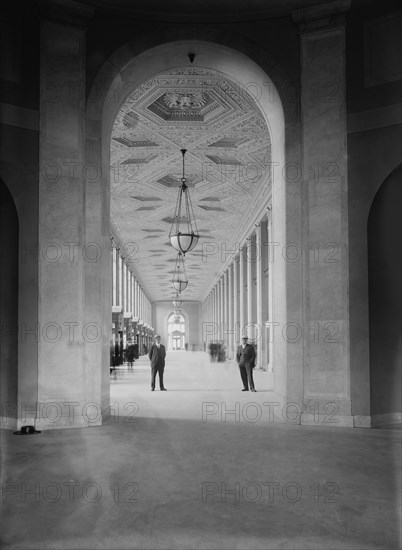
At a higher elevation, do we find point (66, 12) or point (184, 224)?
point (66, 12)

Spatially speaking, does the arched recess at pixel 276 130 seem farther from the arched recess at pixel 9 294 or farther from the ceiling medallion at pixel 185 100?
the ceiling medallion at pixel 185 100

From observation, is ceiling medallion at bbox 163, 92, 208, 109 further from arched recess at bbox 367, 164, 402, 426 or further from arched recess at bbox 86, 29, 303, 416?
arched recess at bbox 367, 164, 402, 426

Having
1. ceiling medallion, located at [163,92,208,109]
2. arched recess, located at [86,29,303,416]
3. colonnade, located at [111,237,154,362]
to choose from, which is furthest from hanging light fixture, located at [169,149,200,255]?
arched recess, located at [86,29,303,416]

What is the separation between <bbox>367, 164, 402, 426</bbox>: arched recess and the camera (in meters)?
7.84

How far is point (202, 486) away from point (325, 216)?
4.70 meters

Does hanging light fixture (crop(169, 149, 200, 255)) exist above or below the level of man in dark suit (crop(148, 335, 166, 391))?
above

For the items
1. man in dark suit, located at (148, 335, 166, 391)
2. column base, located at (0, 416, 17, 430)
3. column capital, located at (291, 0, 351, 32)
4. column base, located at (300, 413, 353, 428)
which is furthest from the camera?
man in dark suit, located at (148, 335, 166, 391)

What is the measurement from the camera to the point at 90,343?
8102 mm

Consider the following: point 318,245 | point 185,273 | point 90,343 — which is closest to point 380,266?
point 318,245

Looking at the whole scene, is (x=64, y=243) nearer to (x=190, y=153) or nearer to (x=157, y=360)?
(x=157, y=360)

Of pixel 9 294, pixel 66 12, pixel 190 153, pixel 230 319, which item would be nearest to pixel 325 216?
pixel 9 294

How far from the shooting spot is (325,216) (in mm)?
8023

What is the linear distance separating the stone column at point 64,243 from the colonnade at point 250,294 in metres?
7.86

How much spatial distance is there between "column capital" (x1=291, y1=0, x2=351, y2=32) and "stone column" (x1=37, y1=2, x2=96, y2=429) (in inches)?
133
